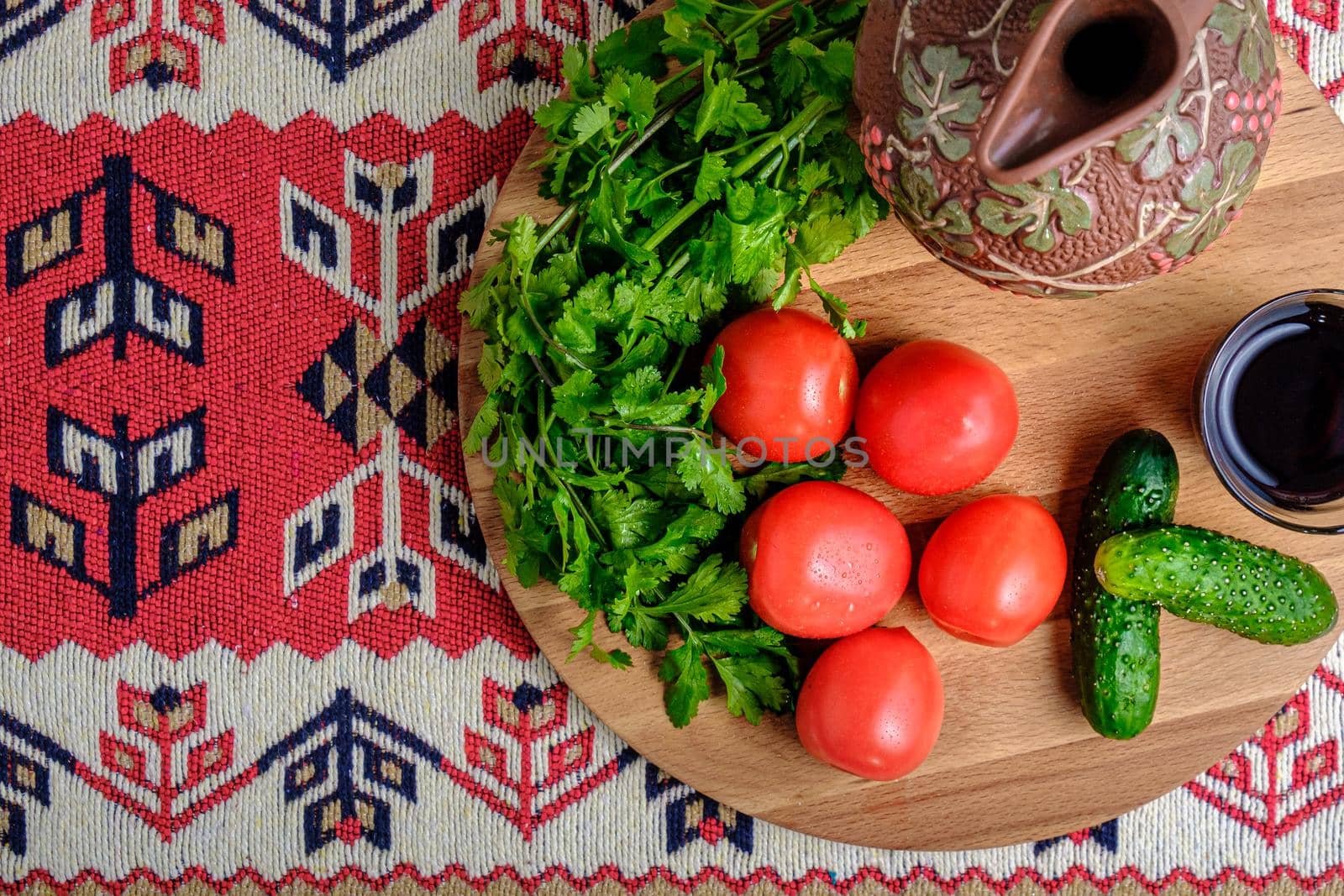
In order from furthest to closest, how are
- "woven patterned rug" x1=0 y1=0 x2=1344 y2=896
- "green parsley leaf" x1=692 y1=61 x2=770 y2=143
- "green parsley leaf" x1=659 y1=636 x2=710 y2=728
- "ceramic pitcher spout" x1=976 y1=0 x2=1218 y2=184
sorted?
"woven patterned rug" x1=0 y1=0 x2=1344 y2=896 → "green parsley leaf" x1=659 y1=636 x2=710 y2=728 → "green parsley leaf" x1=692 y1=61 x2=770 y2=143 → "ceramic pitcher spout" x1=976 y1=0 x2=1218 y2=184

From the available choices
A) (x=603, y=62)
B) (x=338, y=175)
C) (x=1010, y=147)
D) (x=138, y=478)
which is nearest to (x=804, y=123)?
(x=603, y=62)

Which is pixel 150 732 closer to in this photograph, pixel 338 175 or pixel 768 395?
pixel 338 175

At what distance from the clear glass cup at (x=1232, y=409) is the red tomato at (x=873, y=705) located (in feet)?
0.99

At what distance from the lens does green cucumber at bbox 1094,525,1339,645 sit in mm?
839

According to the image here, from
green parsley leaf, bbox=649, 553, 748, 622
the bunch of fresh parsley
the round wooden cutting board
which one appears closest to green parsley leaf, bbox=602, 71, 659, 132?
the bunch of fresh parsley

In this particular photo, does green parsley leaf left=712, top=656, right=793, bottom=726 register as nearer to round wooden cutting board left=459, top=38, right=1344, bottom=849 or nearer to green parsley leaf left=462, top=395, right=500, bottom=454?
round wooden cutting board left=459, top=38, right=1344, bottom=849

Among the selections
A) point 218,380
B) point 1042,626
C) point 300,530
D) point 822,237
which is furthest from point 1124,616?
point 218,380

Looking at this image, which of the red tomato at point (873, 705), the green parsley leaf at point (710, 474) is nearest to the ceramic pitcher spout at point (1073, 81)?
the green parsley leaf at point (710, 474)

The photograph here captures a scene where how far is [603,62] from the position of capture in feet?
2.86

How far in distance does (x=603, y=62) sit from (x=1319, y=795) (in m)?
1.03

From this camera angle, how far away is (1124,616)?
877mm

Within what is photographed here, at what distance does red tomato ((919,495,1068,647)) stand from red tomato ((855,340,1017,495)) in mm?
39

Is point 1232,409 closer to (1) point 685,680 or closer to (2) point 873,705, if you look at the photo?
(2) point 873,705

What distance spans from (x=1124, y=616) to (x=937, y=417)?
24 cm
